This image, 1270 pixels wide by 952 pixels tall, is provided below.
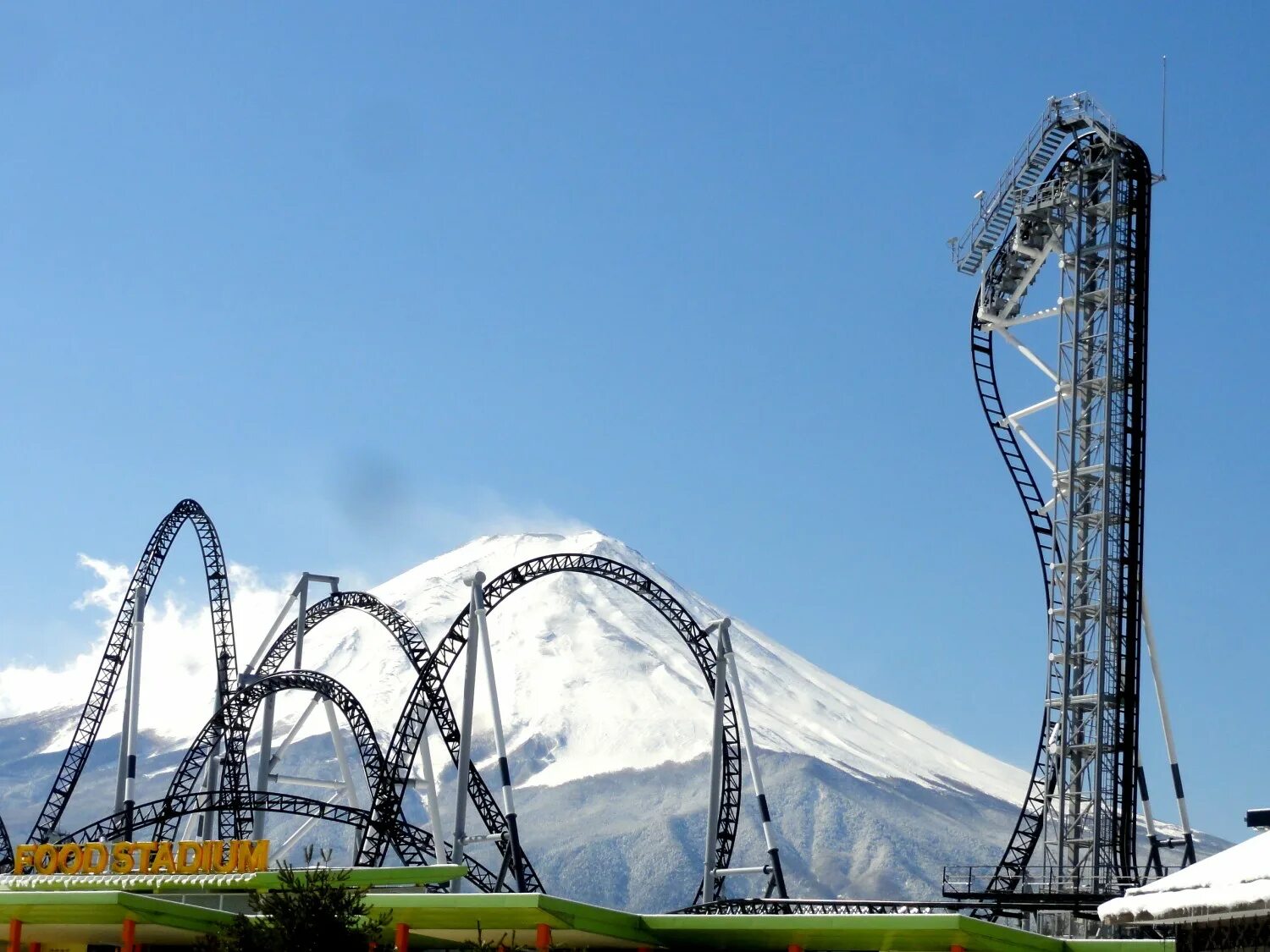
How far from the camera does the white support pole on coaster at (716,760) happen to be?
45.6m

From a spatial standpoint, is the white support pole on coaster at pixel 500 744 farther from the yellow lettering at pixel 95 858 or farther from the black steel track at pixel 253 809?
the yellow lettering at pixel 95 858

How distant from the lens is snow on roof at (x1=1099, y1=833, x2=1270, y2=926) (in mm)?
15836

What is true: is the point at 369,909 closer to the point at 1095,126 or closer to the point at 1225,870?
→ the point at 1225,870

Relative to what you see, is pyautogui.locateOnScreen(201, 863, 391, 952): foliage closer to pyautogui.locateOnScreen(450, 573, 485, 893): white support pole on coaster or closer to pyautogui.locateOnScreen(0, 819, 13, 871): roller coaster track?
pyautogui.locateOnScreen(450, 573, 485, 893): white support pole on coaster

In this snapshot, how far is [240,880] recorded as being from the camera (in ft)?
91.6

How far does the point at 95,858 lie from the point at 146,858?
1899mm

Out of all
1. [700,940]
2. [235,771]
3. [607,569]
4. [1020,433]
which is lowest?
[700,940]

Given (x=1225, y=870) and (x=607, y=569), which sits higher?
(x=607, y=569)

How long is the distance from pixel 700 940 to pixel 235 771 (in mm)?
28288

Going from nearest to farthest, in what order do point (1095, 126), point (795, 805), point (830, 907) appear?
1. point (830, 907)
2. point (1095, 126)
3. point (795, 805)

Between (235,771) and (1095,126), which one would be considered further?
(235,771)

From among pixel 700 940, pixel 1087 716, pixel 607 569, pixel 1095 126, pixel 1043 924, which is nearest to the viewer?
pixel 700 940

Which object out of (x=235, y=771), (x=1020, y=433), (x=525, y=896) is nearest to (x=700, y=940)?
(x=525, y=896)

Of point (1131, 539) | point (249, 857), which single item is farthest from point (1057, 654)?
point (249, 857)
